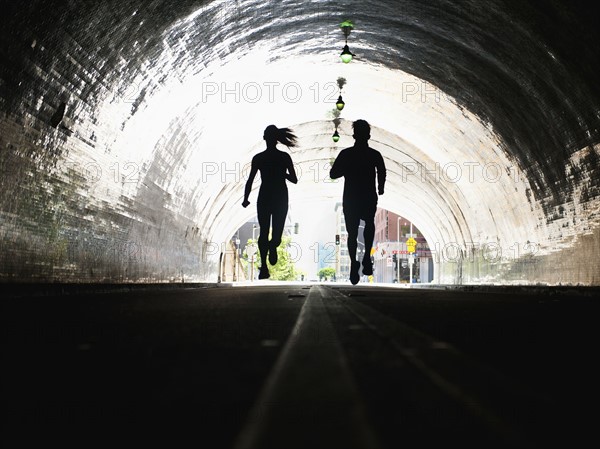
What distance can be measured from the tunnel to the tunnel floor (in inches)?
283

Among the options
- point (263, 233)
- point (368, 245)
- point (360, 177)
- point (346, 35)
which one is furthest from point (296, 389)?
point (346, 35)

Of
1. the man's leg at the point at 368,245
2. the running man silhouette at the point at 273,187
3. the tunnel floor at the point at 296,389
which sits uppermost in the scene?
the running man silhouette at the point at 273,187

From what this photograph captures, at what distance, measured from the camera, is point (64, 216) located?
12109 mm

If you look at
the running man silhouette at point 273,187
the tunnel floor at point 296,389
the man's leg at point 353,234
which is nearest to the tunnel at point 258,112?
the running man silhouette at point 273,187

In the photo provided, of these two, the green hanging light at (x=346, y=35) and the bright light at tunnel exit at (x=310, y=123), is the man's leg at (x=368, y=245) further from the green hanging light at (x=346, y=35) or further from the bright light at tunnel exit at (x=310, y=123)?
the green hanging light at (x=346, y=35)

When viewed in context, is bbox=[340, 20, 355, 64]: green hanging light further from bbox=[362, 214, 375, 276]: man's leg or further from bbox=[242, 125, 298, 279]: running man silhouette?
bbox=[242, 125, 298, 279]: running man silhouette

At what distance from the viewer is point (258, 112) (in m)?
21.1

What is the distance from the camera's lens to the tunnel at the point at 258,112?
10445 mm

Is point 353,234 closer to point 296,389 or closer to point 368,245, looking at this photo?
point 368,245

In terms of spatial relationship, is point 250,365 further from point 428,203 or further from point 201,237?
point 428,203

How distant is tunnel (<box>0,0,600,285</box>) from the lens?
10.4 m

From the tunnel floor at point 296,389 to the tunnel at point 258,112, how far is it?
720 cm

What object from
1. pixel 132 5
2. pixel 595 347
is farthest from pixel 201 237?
pixel 595 347

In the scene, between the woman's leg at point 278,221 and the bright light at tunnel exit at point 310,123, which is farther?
the bright light at tunnel exit at point 310,123
